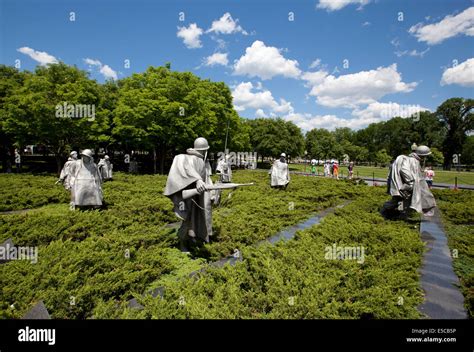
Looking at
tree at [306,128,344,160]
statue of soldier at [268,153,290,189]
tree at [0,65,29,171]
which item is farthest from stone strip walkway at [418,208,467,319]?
tree at [306,128,344,160]

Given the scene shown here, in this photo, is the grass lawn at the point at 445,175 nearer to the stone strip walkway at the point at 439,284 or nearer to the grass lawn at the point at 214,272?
the stone strip walkway at the point at 439,284

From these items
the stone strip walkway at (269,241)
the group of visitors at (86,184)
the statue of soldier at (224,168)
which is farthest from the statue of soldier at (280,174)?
the group of visitors at (86,184)

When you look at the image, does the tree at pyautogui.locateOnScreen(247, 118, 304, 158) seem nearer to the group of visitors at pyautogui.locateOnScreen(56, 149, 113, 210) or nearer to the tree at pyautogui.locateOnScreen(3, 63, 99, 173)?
the tree at pyautogui.locateOnScreen(3, 63, 99, 173)

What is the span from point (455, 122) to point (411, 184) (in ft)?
227

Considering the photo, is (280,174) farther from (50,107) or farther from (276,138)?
(276,138)

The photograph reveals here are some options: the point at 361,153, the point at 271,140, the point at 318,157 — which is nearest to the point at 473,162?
the point at 361,153

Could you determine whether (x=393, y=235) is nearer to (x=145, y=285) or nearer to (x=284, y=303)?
(x=284, y=303)

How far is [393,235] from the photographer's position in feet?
21.0

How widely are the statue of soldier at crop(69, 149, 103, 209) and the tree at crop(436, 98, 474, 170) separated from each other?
234ft

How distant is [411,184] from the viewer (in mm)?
7656

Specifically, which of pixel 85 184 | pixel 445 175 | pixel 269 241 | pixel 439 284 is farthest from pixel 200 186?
pixel 445 175

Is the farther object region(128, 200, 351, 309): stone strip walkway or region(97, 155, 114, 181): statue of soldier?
region(97, 155, 114, 181): statue of soldier

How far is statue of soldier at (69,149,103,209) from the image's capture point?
27.8 ft

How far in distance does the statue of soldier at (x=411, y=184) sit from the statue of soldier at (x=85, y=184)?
9757mm
